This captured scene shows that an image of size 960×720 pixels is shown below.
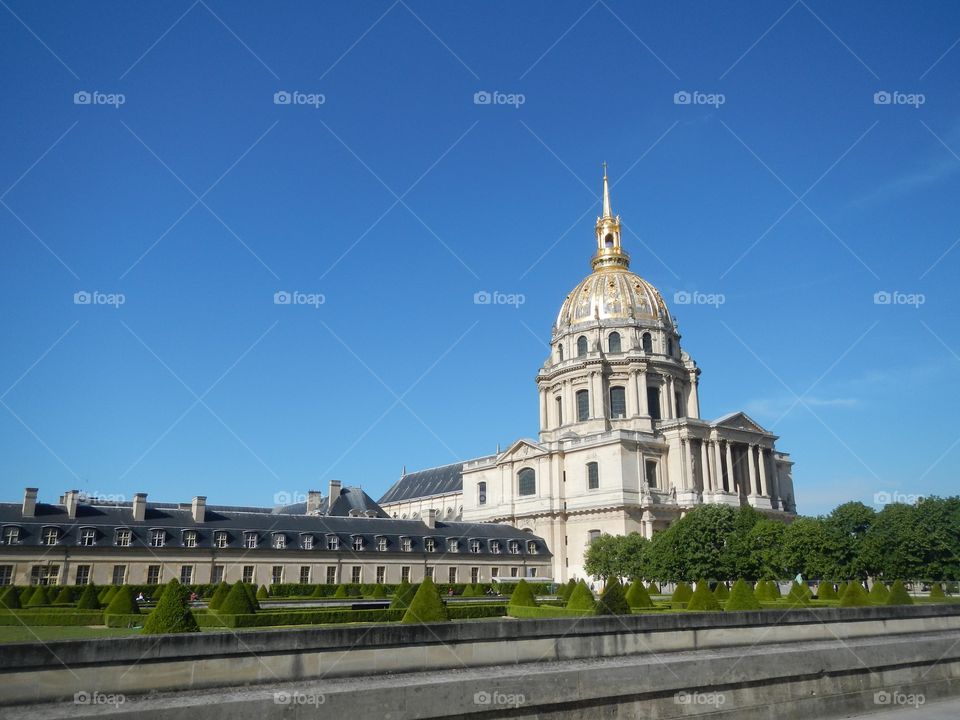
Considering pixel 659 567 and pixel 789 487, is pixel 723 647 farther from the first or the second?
pixel 789 487

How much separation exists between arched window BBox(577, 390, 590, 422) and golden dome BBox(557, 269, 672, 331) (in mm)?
7889

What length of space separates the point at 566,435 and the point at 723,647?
59.9 meters

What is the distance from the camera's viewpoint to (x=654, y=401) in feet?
251

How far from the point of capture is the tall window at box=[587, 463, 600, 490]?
69062 millimetres

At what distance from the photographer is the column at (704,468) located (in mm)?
68500

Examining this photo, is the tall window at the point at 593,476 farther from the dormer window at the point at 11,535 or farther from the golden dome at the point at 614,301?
the dormer window at the point at 11,535

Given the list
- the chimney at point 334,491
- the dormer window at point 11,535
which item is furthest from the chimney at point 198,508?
the chimney at point 334,491

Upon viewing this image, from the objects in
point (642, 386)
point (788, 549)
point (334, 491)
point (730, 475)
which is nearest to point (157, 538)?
point (334, 491)

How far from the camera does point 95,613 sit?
2797 cm

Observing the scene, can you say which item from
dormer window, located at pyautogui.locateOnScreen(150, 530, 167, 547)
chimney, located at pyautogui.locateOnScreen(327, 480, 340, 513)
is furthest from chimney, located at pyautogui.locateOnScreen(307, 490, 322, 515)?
dormer window, located at pyautogui.locateOnScreen(150, 530, 167, 547)

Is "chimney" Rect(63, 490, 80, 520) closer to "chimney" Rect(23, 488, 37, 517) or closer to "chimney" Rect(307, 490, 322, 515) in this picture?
"chimney" Rect(23, 488, 37, 517)

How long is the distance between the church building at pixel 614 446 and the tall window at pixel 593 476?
10cm

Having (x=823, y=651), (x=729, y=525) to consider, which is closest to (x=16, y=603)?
(x=823, y=651)

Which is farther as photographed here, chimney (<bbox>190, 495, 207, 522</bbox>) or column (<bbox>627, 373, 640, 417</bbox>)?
column (<bbox>627, 373, 640, 417</bbox>)
